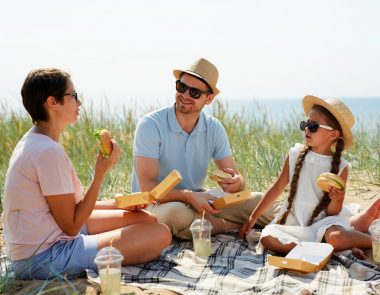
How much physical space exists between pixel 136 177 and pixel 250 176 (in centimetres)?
201

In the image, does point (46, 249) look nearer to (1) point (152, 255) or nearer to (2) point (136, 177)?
(1) point (152, 255)

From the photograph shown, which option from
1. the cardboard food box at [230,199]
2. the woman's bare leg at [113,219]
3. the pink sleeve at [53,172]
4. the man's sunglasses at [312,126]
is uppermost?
the man's sunglasses at [312,126]

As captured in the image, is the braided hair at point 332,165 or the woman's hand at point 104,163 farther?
the braided hair at point 332,165

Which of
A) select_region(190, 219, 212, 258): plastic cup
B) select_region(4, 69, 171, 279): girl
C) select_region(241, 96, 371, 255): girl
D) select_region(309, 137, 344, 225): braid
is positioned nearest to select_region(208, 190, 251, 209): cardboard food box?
select_region(241, 96, 371, 255): girl

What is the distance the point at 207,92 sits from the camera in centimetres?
498

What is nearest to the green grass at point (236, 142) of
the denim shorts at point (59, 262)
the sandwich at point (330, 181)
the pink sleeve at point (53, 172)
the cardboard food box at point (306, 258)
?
the sandwich at point (330, 181)

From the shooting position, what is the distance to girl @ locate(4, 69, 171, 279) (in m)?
3.47

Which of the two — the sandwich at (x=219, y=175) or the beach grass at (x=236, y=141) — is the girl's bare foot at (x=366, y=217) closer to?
the sandwich at (x=219, y=175)

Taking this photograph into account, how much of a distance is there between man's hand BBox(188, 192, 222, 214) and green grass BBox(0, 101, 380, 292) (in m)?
1.67

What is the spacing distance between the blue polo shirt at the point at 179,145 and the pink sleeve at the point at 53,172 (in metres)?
1.40

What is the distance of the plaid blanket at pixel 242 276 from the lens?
3.64 meters

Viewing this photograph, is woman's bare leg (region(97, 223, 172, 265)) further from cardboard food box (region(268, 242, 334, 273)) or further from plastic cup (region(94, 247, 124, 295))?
cardboard food box (region(268, 242, 334, 273))

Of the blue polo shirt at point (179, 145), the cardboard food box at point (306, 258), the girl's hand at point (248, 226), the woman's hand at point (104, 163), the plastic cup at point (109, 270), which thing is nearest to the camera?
the plastic cup at point (109, 270)

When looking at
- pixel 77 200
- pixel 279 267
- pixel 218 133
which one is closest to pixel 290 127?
pixel 218 133
